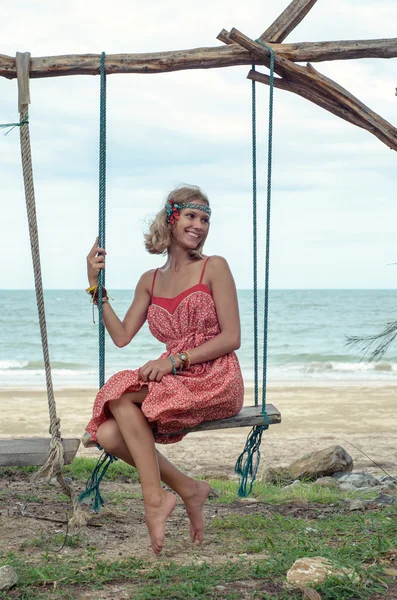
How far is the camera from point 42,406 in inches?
452

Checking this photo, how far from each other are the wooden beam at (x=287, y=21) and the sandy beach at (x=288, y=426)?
3.83 meters

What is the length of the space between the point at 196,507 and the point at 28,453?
85 centimetres

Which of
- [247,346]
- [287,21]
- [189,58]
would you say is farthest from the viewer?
[247,346]

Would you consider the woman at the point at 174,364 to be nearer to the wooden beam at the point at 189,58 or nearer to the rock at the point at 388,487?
the wooden beam at the point at 189,58

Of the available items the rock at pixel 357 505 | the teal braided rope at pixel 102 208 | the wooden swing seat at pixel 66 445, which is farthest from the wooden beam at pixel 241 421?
the rock at pixel 357 505

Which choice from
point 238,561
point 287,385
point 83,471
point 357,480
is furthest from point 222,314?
point 287,385

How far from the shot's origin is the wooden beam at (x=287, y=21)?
4254mm

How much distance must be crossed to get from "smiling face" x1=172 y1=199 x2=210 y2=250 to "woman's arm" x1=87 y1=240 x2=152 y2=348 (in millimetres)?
269

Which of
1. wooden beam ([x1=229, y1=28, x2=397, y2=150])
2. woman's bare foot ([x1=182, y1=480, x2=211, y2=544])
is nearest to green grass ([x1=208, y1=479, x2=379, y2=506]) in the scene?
woman's bare foot ([x1=182, y1=480, x2=211, y2=544])

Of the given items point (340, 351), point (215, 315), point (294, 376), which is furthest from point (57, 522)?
point (340, 351)

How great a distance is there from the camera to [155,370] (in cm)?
338

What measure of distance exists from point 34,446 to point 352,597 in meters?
1.67

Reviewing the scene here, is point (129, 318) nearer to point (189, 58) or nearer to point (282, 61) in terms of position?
point (189, 58)

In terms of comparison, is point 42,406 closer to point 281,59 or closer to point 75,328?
point 281,59
